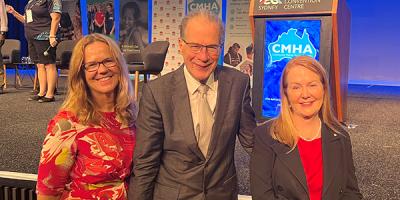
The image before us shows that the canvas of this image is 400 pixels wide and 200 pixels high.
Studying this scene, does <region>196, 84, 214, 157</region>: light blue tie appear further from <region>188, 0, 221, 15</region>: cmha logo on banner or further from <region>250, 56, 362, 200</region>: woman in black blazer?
<region>188, 0, 221, 15</region>: cmha logo on banner

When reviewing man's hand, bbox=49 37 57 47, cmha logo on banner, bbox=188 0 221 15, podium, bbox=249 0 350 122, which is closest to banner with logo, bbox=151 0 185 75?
cmha logo on banner, bbox=188 0 221 15

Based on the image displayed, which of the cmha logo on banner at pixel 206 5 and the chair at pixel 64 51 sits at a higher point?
the cmha logo on banner at pixel 206 5

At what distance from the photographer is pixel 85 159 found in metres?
1.45

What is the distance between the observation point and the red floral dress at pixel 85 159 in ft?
4.61

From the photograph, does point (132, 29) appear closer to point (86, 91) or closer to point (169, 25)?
point (169, 25)

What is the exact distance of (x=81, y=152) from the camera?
1.45 meters

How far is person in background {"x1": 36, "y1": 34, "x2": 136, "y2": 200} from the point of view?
55.7 inches

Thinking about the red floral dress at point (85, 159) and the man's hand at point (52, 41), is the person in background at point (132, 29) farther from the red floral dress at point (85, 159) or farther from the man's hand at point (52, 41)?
the red floral dress at point (85, 159)

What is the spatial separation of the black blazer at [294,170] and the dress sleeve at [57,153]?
0.67 metres

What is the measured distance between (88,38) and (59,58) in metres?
3.78

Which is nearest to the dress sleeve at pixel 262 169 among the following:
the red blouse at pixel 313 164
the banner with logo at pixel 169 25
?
the red blouse at pixel 313 164

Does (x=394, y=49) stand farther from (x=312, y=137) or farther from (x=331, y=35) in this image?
(x=312, y=137)

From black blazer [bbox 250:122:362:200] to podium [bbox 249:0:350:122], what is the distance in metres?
1.99

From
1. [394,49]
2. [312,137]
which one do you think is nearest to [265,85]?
[312,137]
